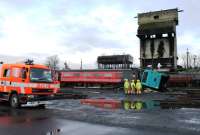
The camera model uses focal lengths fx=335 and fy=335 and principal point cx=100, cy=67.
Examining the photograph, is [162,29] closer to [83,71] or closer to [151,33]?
[151,33]

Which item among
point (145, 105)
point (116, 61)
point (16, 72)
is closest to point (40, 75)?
point (16, 72)

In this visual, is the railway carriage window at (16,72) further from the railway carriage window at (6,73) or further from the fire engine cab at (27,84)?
the railway carriage window at (6,73)

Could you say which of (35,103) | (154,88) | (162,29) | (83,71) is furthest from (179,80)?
(35,103)

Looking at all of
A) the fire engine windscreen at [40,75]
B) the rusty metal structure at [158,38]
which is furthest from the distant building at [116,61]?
the fire engine windscreen at [40,75]

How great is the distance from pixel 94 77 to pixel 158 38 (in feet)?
66.8

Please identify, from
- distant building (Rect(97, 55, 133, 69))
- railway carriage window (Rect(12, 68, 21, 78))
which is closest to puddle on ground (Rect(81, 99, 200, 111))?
railway carriage window (Rect(12, 68, 21, 78))

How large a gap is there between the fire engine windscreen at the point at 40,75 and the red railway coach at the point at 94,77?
73.7ft

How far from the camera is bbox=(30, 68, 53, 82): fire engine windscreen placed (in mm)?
17625

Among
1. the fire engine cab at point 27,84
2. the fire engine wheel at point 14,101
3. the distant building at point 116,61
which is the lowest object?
the fire engine wheel at point 14,101

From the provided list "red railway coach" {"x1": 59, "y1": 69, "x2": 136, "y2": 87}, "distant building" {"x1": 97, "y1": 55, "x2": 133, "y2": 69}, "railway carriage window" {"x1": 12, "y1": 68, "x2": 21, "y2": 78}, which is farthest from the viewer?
"distant building" {"x1": 97, "y1": 55, "x2": 133, "y2": 69}

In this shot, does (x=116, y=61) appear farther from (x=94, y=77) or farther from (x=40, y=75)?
(x=40, y=75)

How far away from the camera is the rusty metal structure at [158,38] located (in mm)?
58062

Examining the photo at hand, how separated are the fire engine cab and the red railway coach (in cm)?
2265

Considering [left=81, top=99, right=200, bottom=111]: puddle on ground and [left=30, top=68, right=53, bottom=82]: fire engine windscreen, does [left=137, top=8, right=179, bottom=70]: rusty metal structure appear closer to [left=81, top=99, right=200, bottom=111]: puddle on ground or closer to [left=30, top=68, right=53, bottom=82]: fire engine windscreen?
[left=81, top=99, right=200, bottom=111]: puddle on ground
